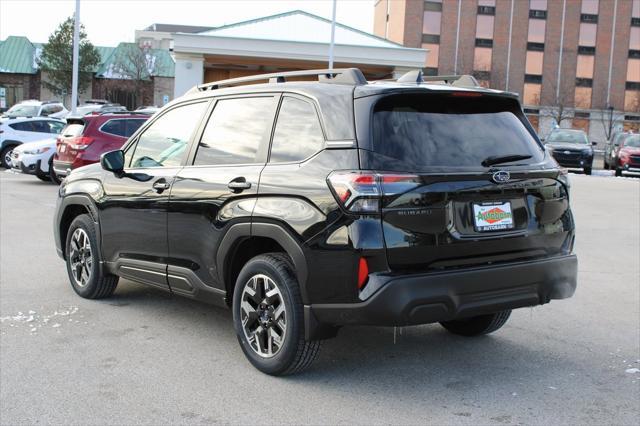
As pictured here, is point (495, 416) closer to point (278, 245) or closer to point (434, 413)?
point (434, 413)

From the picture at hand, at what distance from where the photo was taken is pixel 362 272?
3.99m

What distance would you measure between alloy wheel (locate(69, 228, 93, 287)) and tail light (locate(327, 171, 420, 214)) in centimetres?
313

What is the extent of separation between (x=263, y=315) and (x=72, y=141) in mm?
11864

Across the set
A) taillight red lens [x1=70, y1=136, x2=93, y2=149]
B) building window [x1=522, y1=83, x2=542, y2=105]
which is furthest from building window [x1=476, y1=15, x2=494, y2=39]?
taillight red lens [x1=70, y1=136, x2=93, y2=149]

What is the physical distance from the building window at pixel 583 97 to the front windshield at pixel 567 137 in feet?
159

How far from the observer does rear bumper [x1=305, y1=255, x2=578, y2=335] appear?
3965mm

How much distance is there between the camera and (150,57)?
62906 millimetres

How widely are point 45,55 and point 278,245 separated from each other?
63.9m

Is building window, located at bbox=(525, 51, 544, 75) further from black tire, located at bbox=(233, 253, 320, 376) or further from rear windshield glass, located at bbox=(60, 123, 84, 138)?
black tire, located at bbox=(233, 253, 320, 376)

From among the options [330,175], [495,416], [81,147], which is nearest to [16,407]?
[330,175]

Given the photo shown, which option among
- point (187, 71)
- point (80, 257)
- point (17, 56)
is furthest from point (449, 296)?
point (17, 56)

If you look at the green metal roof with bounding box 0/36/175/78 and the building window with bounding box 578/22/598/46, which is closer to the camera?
the green metal roof with bounding box 0/36/175/78

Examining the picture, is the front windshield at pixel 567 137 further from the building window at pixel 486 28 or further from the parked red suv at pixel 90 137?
the building window at pixel 486 28

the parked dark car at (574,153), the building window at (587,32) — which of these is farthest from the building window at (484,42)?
the parked dark car at (574,153)
